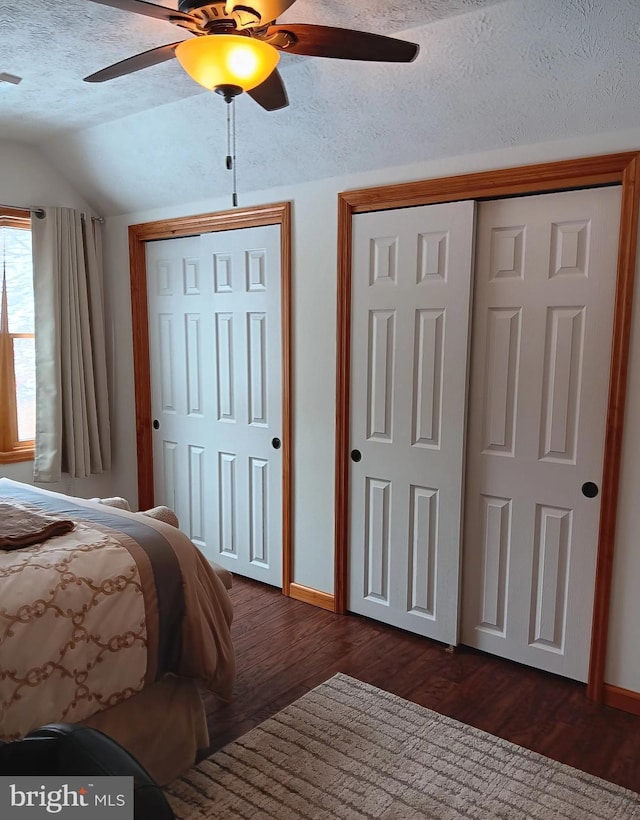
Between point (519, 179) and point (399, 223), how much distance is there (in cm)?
57

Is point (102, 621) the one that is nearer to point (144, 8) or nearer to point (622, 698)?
point (144, 8)

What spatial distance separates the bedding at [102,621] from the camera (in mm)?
1611

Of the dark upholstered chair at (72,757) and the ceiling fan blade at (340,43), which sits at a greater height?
the ceiling fan blade at (340,43)

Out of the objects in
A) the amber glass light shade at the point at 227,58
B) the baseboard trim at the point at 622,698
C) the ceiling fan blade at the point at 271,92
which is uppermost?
the ceiling fan blade at the point at 271,92

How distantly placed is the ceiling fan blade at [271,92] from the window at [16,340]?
2345 millimetres

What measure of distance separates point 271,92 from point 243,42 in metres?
0.40

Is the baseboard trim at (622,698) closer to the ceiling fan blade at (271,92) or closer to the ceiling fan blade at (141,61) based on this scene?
the ceiling fan blade at (271,92)

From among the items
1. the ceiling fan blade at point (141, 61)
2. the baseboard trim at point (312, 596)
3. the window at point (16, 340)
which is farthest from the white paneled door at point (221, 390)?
the ceiling fan blade at point (141, 61)

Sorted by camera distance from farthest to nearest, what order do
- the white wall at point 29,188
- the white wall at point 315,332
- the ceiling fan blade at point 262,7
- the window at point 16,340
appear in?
1. the window at point 16,340
2. the white wall at point 29,188
3. the white wall at point 315,332
4. the ceiling fan blade at point 262,7

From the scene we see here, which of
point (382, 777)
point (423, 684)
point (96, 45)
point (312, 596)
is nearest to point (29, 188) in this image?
point (96, 45)

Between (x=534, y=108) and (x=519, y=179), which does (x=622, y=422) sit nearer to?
(x=519, y=179)

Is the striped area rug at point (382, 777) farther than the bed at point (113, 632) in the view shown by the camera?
Yes

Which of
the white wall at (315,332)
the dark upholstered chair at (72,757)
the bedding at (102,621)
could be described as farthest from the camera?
the white wall at (315,332)

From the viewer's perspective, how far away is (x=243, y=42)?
1.57 meters
